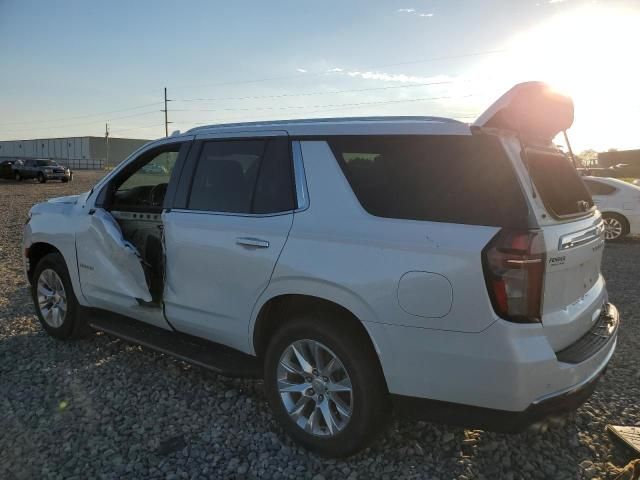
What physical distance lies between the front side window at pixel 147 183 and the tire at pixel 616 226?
9.64 meters

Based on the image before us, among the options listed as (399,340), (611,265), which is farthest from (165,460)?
(611,265)

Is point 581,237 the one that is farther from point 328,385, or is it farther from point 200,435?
point 200,435

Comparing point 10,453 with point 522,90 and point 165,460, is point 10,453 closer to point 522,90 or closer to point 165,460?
point 165,460

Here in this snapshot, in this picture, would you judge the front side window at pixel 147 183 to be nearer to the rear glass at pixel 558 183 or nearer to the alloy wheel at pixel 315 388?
the alloy wheel at pixel 315 388

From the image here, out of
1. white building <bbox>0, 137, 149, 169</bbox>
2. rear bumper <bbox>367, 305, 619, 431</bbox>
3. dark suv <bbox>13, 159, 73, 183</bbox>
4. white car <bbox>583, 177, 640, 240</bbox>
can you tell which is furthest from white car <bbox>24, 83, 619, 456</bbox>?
white building <bbox>0, 137, 149, 169</bbox>

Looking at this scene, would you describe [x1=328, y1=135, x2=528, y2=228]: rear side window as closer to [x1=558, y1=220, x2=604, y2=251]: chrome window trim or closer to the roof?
the roof

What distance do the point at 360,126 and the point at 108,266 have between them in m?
2.39

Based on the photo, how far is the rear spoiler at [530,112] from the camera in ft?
8.31

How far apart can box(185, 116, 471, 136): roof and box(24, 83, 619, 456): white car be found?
1cm

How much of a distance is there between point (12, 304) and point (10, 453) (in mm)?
3447

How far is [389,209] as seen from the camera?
263 centimetres

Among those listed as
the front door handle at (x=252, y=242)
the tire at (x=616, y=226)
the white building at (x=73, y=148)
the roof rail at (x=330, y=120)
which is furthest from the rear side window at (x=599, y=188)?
the white building at (x=73, y=148)

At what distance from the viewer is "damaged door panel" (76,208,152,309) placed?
Result: 12.7 ft

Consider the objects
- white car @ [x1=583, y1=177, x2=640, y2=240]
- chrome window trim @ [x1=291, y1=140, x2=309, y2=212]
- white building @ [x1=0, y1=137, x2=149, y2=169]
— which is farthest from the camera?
white building @ [x1=0, y1=137, x2=149, y2=169]
